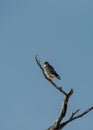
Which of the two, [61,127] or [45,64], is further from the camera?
[45,64]

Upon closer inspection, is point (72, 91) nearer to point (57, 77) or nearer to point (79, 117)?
point (79, 117)

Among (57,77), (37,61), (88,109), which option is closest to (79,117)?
(88,109)

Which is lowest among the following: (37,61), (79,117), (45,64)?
(79,117)

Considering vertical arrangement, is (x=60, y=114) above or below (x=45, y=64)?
below

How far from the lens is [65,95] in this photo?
16125 mm

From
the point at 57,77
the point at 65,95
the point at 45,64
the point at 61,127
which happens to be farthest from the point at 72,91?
the point at 45,64

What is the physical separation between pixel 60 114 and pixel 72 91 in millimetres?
843

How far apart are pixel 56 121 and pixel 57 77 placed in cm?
593

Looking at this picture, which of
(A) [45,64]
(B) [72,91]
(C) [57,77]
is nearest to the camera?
(B) [72,91]

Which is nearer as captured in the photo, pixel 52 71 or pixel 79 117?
pixel 79 117

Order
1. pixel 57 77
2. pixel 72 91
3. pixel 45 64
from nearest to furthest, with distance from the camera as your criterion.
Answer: pixel 72 91, pixel 57 77, pixel 45 64

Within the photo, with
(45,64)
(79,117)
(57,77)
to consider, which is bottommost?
(79,117)

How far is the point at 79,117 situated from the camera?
1622 centimetres

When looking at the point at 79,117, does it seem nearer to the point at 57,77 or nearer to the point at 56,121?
the point at 56,121
